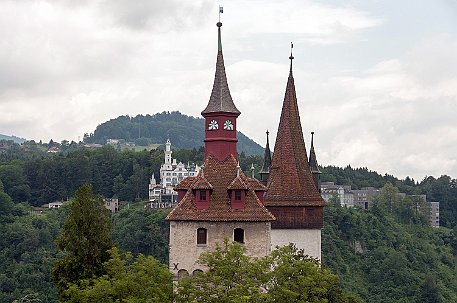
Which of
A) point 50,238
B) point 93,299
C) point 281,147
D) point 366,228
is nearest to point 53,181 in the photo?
point 50,238

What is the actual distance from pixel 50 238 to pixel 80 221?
94081 mm

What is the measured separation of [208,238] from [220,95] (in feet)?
23.0

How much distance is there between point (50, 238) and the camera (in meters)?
134

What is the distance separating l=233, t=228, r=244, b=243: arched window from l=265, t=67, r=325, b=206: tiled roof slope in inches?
276

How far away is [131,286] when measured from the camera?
120ft

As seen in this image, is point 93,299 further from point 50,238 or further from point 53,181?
point 53,181

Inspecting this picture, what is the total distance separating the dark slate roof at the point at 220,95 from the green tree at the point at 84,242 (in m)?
6.71

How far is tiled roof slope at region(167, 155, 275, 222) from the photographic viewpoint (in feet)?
137

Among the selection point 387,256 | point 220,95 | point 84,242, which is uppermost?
point 220,95

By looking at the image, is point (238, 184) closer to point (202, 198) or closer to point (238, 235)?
point (202, 198)

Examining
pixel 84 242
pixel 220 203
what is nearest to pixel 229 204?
pixel 220 203

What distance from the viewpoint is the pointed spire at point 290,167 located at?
161ft

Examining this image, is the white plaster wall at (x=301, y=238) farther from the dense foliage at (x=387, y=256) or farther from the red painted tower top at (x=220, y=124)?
the dense foliage at (x=387, y=256)

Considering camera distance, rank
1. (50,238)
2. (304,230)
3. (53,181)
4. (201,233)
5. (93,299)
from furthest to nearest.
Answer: (53,181), (50,238), (304,230), (201,233), (93,299)
